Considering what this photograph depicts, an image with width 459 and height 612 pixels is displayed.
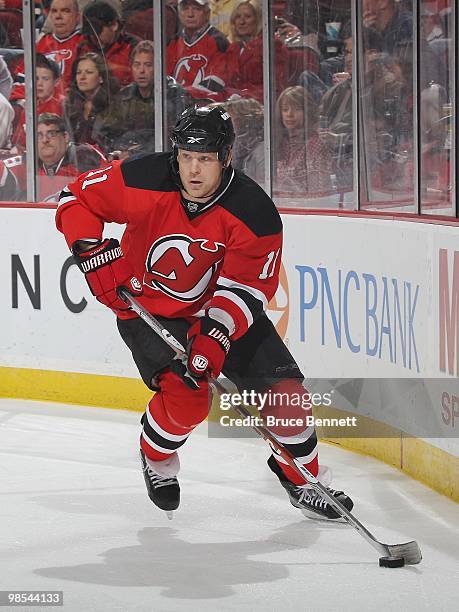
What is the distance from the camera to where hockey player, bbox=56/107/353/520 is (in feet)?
11.7

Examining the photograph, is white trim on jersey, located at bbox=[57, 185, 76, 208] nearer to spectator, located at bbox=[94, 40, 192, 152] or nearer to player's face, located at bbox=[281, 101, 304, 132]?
player's face, located at bbox=[281, 101, 304, 132]

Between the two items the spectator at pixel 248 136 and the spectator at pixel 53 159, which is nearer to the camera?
the spectator at pixel 248 136

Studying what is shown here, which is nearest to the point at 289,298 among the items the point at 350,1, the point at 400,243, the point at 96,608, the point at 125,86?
the point at 400,243

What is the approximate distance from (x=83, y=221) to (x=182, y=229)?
26 centimetres

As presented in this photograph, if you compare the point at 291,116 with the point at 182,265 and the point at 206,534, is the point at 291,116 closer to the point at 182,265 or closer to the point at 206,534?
the point at 182,265

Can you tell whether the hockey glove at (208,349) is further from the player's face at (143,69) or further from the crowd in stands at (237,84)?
the player's face at (143,69)

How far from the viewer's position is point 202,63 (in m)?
6.13

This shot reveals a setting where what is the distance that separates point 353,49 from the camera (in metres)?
5.43

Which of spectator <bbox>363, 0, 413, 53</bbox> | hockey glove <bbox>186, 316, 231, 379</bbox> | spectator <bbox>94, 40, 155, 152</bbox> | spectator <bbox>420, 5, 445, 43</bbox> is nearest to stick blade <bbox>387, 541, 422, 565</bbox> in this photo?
hockey glove <bbox>186, 316, 231, 379</bbox>

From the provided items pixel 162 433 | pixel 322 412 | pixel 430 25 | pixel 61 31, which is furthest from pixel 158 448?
pixel 61 31

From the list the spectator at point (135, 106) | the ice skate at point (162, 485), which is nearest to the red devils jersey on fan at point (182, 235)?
the ice skate at point (162, 485)

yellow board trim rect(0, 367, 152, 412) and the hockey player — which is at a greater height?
the hockey player

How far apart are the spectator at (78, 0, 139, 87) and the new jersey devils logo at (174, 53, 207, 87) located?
0.25 m

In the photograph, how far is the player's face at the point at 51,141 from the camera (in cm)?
643
